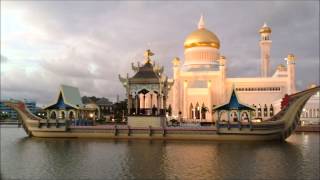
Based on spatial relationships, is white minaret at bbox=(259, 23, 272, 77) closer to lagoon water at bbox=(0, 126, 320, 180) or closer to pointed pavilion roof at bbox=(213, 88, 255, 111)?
pointed pavilion roof at bbox=(213, 88, 255, 111)

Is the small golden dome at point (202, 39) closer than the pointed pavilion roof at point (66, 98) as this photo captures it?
No

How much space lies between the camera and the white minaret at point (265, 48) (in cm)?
7800

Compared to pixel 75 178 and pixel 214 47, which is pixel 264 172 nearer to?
pixel 75 178

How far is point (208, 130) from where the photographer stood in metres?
34.8

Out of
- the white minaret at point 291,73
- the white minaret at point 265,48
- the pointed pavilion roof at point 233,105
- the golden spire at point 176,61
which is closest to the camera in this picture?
the pointed pavilion roof at point 233,105

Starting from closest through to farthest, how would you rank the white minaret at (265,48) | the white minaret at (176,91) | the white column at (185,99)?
the white column at (185,99)
the white minaret at (176,91)
the white minaret at (265,48)

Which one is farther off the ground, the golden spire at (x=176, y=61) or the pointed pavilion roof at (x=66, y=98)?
the golden spire at (x=176, y=61)

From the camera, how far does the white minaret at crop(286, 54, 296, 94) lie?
6875 cm

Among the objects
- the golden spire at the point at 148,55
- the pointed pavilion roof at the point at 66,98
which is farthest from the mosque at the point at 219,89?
the pointed pavilion roof at the point at 66,98

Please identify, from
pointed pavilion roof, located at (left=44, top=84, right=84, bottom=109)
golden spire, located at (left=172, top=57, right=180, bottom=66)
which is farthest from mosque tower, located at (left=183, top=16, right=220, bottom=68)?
pointed pavilion roof, located at (left=44, top=84, right=84, bottom=109)

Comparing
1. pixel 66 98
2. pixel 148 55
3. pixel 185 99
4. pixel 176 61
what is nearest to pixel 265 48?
pixel 176 61

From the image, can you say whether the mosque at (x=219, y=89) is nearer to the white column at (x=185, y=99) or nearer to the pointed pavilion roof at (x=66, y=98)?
the white column at (x=185, y=99)

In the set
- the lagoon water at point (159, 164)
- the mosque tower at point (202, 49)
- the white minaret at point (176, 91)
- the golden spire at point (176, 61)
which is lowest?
the lagoon water at point (159, 164)

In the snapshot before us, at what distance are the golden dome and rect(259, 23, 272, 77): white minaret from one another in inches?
386
